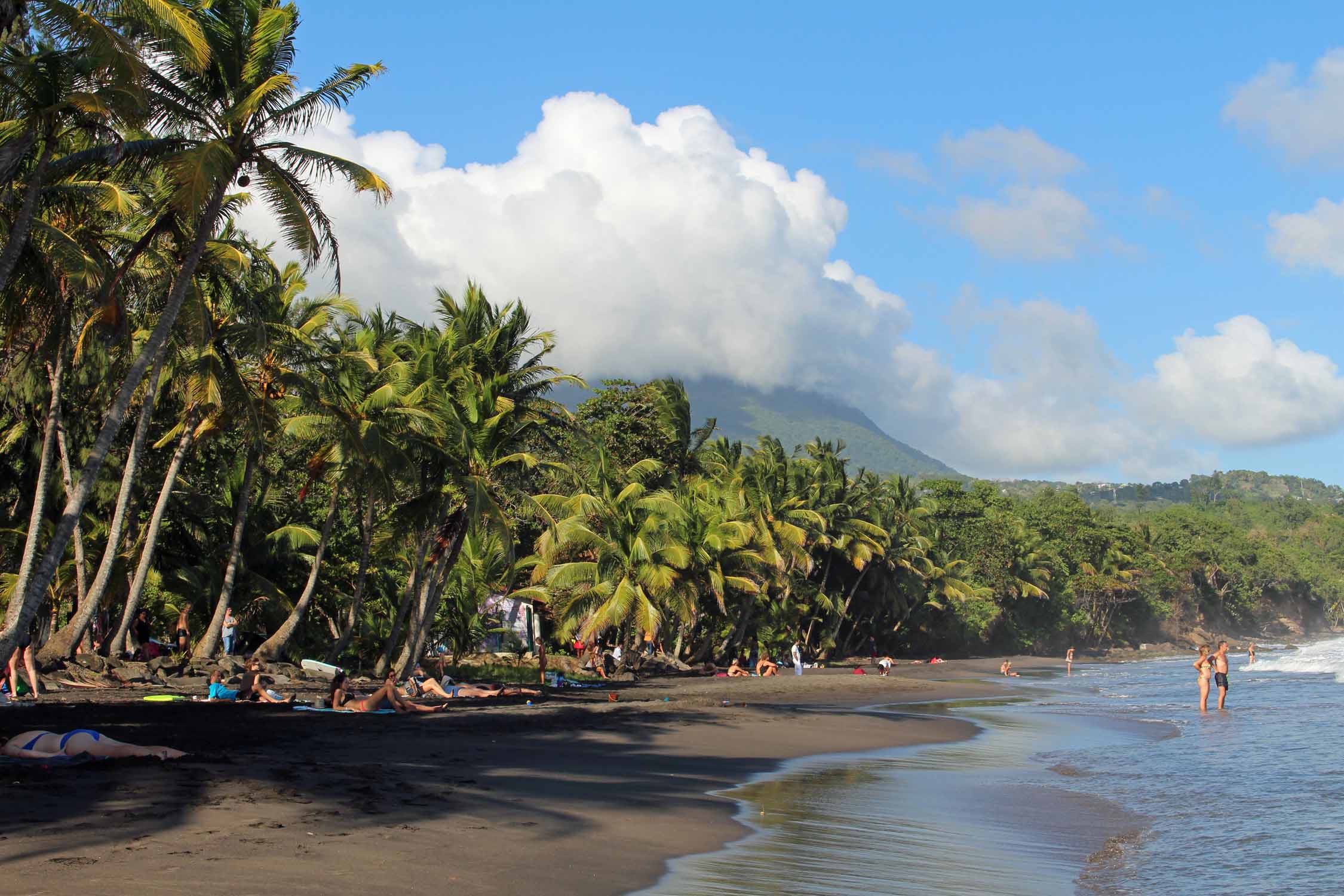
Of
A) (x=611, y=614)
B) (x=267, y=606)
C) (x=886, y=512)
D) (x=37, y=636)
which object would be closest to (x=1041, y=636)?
(x=886, y=512)

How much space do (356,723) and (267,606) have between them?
11707 millimetres

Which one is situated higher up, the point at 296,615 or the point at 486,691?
the point at 296,615

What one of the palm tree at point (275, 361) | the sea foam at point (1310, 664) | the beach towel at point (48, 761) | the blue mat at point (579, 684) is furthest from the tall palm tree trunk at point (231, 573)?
the sea foam at point (1310, 664)

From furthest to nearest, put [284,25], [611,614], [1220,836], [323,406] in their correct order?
1. [611,614]
2. [323,406]
3. [284,25]
4. [1220,836]

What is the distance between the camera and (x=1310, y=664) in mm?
49812

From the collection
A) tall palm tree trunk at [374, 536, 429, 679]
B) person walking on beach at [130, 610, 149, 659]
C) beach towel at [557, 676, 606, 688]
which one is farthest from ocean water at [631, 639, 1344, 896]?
person walking on beach at [130, 610, 149, 659]

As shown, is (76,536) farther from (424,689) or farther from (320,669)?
(424,689)

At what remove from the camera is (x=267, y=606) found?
2528 cm

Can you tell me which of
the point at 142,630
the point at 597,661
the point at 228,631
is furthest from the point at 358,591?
the point at 597,661

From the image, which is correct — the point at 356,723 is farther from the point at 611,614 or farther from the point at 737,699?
the point at 611,614

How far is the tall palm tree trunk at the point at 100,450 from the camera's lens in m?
11.8

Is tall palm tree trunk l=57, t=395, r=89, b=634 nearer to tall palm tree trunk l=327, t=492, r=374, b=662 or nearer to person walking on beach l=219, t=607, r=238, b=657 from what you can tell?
person walking on beach l=219, t=607, r=238, b=657

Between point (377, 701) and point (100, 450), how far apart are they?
606cm

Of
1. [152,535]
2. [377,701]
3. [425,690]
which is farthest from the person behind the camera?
[425,690]
